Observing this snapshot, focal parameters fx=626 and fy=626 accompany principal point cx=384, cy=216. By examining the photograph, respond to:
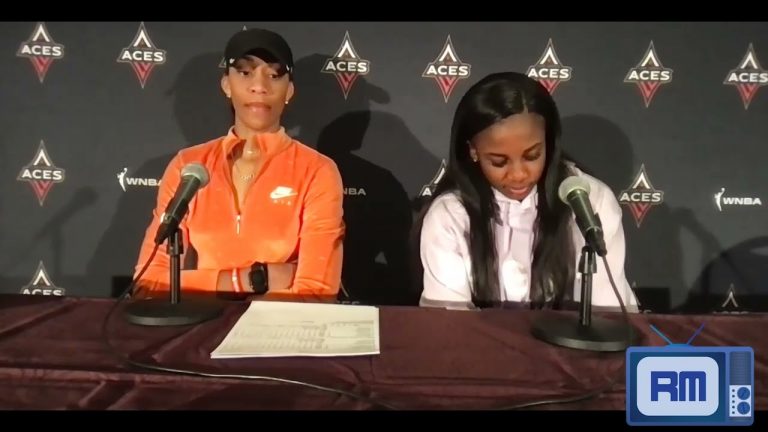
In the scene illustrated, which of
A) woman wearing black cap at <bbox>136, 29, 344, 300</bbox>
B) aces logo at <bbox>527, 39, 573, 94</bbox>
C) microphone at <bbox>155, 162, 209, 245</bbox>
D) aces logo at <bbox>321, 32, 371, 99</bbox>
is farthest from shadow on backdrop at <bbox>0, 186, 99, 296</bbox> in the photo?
aces logo at <bbox>527, 39, 573, 94</bbox>

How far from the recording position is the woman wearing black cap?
6.00 ft

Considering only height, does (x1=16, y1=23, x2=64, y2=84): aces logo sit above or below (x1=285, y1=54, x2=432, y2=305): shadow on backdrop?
above

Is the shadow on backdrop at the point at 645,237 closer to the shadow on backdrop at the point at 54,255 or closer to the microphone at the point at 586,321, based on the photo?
the microphone at the point at 586,321

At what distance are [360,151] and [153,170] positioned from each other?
0.72 metres

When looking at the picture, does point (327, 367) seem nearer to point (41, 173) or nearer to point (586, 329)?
point (586, 329)

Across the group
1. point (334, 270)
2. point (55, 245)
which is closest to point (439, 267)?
point (334, 270)

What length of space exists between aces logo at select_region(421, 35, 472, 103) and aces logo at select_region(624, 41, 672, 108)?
0.56 meters

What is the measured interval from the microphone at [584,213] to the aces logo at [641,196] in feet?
3.59

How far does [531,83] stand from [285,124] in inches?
33.4

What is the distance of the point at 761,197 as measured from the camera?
2.17m

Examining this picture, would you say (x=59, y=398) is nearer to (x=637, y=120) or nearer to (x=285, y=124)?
(x=285, y=124)

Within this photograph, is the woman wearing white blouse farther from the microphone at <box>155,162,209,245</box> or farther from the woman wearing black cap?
the microphone at <box>155,162,209,245</box>

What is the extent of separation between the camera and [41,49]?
214cm

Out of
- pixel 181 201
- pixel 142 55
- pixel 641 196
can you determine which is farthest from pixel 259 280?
pixel 641 196
